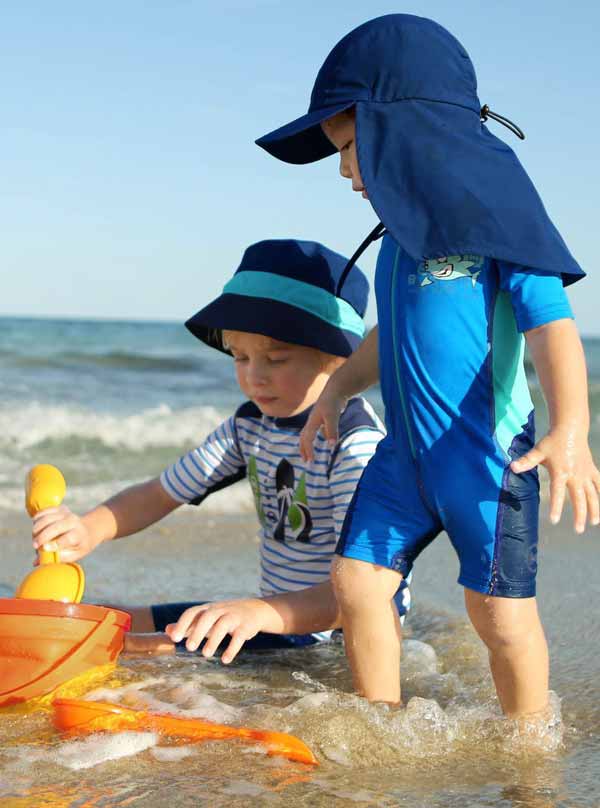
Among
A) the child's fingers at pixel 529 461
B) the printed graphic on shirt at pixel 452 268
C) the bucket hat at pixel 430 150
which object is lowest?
the child's fingers at pixel 529 461

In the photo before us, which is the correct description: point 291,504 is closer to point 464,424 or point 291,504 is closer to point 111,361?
point 464,424

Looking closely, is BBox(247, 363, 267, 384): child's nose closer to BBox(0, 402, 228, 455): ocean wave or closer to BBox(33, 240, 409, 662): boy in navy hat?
BBox(33, 240, 409, 662): boy in navy hat

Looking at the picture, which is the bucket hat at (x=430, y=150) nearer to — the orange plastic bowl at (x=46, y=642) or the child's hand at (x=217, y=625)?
the child's hand at (x=217, y=625)

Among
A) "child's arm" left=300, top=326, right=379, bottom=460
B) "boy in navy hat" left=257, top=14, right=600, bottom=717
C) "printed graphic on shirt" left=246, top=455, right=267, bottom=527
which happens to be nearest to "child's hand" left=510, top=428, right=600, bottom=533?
"boy in navy hat" left=257, top=14, right=600, bottom=717

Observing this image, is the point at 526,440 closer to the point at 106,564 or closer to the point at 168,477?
the point at 168,477

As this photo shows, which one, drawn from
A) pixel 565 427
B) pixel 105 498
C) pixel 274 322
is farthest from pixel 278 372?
pixel 105 498

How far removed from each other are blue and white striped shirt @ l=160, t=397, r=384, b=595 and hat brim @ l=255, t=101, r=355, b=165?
682mm

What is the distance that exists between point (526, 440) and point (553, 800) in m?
0.70

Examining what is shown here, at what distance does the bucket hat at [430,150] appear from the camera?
6.72 ft

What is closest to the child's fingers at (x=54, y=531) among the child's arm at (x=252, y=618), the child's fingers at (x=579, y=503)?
the child's arm at (x=252, y=618)

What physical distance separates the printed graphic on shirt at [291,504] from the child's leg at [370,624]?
0.56 metres

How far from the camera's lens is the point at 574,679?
2707mm

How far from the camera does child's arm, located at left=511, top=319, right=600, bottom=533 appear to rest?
1.89m

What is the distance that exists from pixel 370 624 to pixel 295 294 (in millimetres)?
976
